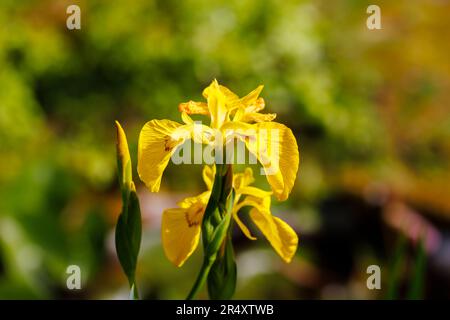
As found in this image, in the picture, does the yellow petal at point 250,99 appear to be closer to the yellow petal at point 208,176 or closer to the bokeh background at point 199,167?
the yellow petal at point 208,176

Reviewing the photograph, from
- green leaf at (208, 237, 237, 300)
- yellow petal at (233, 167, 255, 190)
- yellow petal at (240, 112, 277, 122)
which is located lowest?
green leaf at (208, 237, 237, 300)

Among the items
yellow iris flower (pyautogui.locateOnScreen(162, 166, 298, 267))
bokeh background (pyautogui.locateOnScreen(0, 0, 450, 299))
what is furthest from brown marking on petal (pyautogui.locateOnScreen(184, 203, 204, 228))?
bokeh background (pyautogui.locateOnScreen(0, 0, 450, 299))

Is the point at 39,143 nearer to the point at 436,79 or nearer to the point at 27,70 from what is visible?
the point at 27,70

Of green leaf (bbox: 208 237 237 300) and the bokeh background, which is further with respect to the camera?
the bokeh background

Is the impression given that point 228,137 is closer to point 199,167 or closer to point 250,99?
point 250,99

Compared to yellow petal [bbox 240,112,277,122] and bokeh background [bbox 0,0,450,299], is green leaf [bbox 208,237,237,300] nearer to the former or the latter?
yellow petal [bbox 240,112,277,122]

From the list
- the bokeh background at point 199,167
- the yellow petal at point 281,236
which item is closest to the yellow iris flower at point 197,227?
the yellow petal at point 281,236

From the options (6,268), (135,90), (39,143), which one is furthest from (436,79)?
(6,268)
